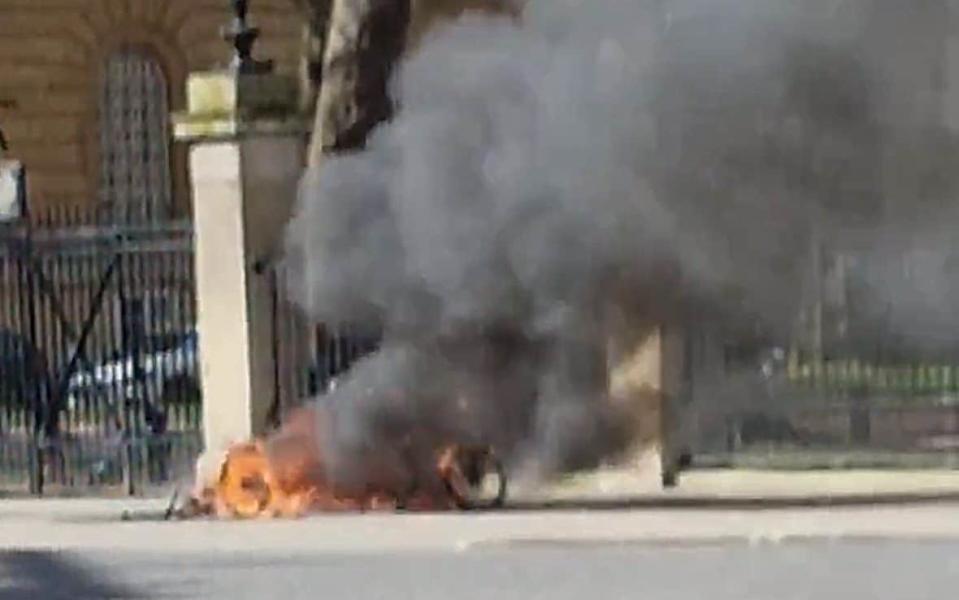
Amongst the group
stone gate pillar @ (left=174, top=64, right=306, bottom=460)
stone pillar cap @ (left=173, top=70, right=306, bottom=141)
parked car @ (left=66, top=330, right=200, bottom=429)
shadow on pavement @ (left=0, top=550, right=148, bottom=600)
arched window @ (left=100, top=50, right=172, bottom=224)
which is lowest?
shadow on pavement @ (left=0, top=550, right=148, bottom=600)

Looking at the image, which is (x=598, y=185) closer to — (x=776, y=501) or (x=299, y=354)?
(x=776, y=501)

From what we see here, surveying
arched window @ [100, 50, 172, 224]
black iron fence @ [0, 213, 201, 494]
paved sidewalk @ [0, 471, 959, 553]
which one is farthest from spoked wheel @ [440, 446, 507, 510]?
arched window @ [100, 50, 172, 224]

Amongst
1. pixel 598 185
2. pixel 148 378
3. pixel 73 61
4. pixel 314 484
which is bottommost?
pixel 314 484

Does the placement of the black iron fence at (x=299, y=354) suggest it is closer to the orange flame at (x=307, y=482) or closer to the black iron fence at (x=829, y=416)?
the orange flame at (x=307, y=482)

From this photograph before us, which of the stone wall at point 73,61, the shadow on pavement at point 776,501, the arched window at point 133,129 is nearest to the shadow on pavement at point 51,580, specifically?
the shadow on pavement at point 776,501

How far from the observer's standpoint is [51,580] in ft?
36.4

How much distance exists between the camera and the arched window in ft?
84.3

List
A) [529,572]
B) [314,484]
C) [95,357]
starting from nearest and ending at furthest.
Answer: [529,572] < [314,484] < [95,357]

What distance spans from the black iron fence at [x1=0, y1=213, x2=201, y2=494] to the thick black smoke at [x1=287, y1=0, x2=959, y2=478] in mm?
5580

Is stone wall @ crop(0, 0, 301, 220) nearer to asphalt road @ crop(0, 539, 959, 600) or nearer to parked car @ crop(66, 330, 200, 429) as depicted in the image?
parked car @ crop(66, 330, 200, 429)

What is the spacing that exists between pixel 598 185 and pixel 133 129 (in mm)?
18916

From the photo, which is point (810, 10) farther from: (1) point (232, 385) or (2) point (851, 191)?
(1) point (232, 385)

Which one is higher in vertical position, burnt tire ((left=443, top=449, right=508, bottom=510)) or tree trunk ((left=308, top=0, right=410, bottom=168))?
tree trunk ((left=308, top=0, right=410, bottom=168))

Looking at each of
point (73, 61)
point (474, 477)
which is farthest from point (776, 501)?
point (73, 61)
